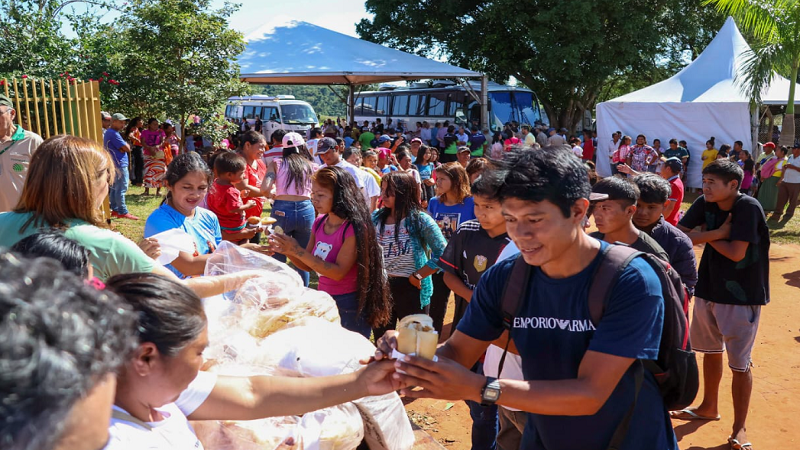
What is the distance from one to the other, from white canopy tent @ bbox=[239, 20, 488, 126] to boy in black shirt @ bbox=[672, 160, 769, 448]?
43.0ft

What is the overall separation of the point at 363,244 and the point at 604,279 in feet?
8.04

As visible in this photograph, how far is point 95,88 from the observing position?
8461mm

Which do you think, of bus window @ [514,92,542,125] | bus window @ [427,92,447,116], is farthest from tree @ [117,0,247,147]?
bus window @ [514,92,542,125]

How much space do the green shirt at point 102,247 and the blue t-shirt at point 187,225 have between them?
1275 mm

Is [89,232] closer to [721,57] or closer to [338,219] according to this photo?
[338,219]

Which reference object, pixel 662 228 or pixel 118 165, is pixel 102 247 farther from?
pixel 118 165

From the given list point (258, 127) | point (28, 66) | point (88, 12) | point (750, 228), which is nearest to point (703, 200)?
point (750, 228)

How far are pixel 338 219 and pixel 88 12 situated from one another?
606 inches

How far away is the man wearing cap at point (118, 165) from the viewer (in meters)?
11.4

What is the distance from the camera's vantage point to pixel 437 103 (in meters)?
26.2

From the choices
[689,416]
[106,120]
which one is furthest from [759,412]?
[106,120]

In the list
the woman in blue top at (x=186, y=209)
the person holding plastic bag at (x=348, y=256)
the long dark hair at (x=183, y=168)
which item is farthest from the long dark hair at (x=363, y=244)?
the long dark hair at (x=183, y=168)

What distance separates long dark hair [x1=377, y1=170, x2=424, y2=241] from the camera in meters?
4.80

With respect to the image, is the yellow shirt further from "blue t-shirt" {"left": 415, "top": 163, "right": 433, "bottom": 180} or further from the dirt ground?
the dirt ground
